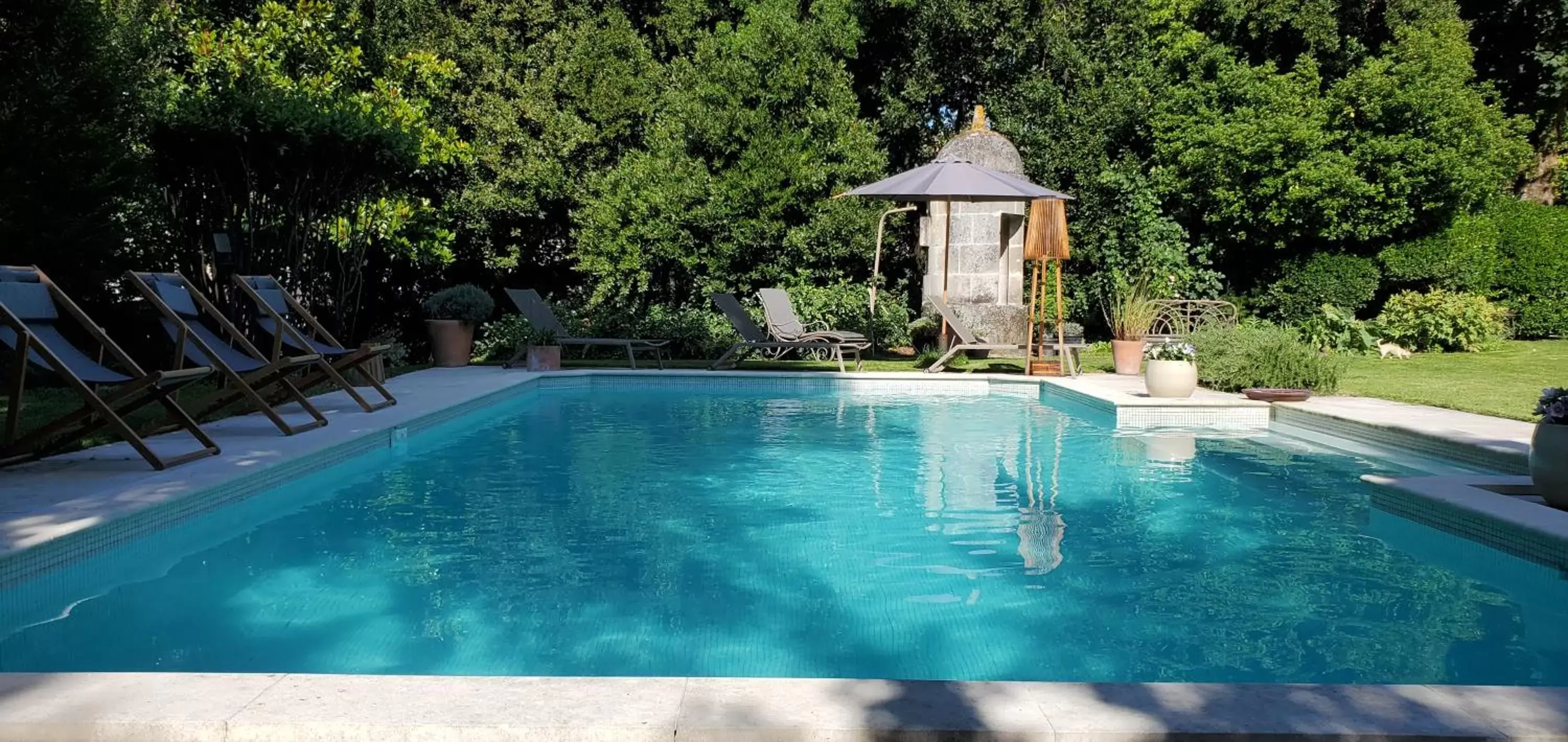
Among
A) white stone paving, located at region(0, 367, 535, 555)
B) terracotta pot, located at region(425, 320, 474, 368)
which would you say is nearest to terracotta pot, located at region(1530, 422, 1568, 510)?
white stone paving, located at region(0, 367, 535, 555)

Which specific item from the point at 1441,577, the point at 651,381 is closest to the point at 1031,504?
the point at 1441,577

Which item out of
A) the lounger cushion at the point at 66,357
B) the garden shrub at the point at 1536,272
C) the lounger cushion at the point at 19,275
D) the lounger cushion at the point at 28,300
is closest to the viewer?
the lounger cushion at the point at 66,357

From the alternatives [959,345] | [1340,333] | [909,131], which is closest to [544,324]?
[959,345]

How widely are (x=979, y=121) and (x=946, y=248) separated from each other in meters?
2.50

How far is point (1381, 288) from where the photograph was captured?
1630 centimetres

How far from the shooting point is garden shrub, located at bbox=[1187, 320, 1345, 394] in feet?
32.7

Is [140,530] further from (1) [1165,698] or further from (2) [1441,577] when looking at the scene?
(2) [1441,577]

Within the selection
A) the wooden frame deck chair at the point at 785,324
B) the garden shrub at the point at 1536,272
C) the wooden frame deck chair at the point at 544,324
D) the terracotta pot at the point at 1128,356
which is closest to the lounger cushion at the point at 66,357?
the wooden frame deck chair at the point at 544,324

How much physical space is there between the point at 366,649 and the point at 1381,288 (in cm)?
1663

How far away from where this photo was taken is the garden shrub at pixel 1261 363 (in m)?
9.98

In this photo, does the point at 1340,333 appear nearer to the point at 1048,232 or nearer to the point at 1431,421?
the point at 1048,232

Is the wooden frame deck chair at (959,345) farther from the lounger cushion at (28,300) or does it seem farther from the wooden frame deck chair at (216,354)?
the lounger cushion at (28,300)

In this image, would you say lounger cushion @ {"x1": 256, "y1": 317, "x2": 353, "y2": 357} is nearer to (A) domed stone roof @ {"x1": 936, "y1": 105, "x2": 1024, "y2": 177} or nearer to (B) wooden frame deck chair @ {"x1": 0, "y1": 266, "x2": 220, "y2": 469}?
(B) wooden frame deck chair @ {"x1": 0, "y1": 266, "x2": 220, "y2": 469}

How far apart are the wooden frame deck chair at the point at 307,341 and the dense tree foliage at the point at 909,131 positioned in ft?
15.4
